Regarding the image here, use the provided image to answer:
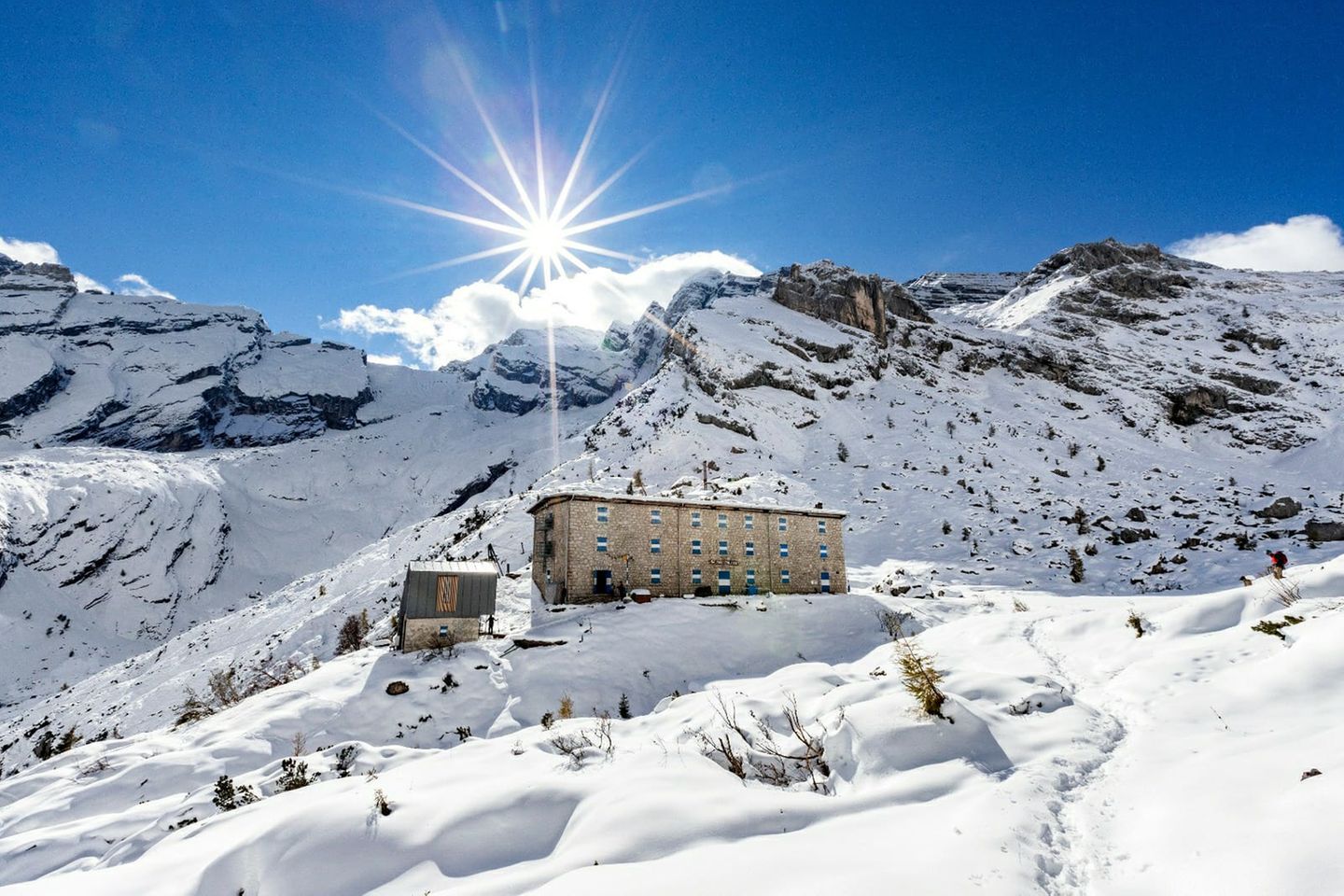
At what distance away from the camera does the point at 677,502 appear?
1051 inches

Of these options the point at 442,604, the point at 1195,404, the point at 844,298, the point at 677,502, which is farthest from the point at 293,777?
the point at 1195,404

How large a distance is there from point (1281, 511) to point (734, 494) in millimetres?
31370

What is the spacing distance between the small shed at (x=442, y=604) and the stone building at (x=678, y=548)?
12.4ft

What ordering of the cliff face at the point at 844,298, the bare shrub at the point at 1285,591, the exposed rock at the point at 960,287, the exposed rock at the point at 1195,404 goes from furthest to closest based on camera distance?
the exposed rock at the point at 960,287, the cliff face at the point at 844,298, the exposed rock at the point at 1195,404, the bare shrub at the point at 1285,591

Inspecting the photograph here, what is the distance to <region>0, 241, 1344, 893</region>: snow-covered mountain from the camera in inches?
306

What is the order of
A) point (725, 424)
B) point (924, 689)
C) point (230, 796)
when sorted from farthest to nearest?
point (725, 424), point (230, 796), point (924, 689)

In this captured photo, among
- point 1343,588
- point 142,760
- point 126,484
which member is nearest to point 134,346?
point 126,484

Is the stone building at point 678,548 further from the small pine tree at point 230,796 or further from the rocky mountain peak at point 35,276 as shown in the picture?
the rocky mountain peak at point 35,276

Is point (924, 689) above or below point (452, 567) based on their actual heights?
below

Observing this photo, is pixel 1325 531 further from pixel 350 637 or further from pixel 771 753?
pixel 350 637

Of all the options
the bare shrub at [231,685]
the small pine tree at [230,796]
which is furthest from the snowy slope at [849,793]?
the bare shrub at [231,685]

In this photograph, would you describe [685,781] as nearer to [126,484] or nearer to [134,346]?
[126,484]

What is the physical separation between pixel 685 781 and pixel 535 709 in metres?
11.5

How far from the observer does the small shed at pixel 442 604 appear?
20.5 metres
